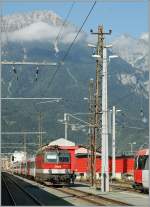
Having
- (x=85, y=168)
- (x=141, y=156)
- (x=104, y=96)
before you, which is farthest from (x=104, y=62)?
(x=85, y=168)

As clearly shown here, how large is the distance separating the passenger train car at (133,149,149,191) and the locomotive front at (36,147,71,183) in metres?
9.39

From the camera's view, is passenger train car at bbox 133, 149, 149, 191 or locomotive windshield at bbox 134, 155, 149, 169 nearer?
passenger train car at bbox 133, 149, 149, 191

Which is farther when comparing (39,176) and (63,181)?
(39,176)

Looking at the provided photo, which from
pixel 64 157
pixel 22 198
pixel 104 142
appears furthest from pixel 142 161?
pixel 64 157

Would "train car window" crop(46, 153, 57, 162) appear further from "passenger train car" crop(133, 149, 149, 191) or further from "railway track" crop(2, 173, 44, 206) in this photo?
"passenger train car" crop(133, 149, 149, 191)

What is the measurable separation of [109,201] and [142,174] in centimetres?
1074

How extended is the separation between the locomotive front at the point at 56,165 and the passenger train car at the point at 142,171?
9.39 meters

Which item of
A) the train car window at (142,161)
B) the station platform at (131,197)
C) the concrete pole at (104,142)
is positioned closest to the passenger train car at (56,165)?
the concrete pole at (104,142)

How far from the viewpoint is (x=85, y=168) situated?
284 ft

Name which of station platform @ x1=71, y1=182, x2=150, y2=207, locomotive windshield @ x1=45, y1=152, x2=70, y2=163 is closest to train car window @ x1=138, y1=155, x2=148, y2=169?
station platform @ x1=71, y1=182, x2=150, y2=207

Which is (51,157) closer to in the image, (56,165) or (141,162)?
(56,165)

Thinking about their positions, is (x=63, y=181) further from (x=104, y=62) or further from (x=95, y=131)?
(x=104, y=62)

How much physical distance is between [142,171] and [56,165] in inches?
479

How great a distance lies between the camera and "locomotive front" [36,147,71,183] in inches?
2072
